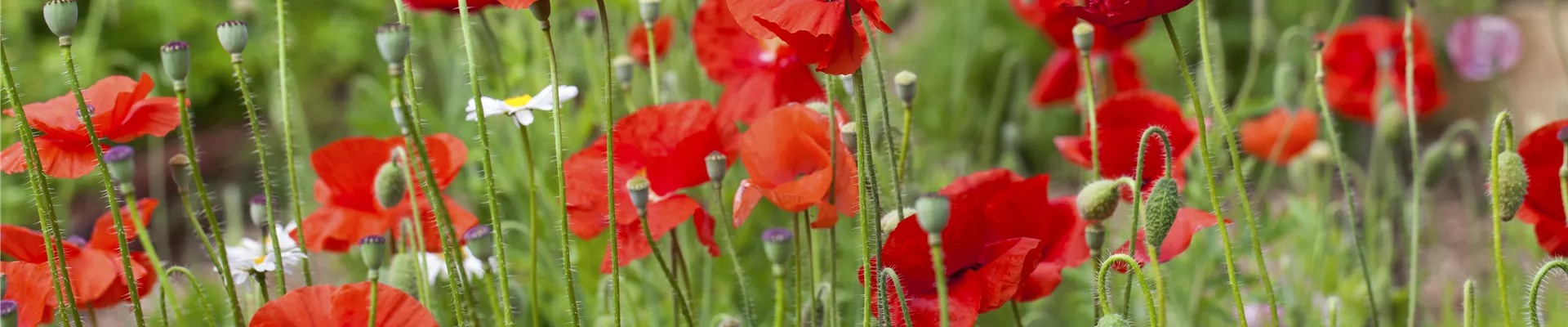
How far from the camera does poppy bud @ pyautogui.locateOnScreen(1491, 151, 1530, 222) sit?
86cm

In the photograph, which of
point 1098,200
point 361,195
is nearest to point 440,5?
point 361,195

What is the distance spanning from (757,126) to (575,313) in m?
0.20

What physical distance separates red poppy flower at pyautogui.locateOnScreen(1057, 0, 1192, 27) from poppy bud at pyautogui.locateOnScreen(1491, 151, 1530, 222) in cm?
30

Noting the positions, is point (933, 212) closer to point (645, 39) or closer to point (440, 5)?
point (440, 5)

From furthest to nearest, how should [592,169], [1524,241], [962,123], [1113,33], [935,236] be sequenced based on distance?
1. [962,123]
2. [1524,241]
3. [1113,33]
4. [592,169]
5. [935,236]

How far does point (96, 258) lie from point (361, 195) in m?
0.21

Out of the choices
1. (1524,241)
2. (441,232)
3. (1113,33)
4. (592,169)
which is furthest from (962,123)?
(441,232)

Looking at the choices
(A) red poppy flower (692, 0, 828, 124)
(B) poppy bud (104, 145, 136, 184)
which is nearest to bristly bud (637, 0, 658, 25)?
(A) red poppy flower (692, 0, 828, 124)

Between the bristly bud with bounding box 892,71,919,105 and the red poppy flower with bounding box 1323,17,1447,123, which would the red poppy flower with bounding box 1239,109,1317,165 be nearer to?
the red poppy flower with bounding box 1323,17,1447,123

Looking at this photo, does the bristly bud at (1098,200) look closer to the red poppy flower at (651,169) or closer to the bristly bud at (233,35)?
the red poppy flower at (651,169)

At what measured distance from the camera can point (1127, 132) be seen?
1.19 metres

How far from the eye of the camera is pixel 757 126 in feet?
3.05

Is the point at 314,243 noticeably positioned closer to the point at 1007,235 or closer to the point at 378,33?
the point at 378,33

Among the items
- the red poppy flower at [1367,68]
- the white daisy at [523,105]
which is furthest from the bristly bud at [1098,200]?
the red poppy flower at [1367,68]
